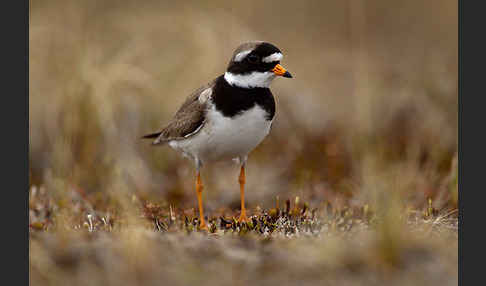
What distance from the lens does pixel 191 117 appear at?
666 cm

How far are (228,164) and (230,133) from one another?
4265mm

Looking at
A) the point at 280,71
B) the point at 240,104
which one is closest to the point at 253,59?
the point at 280,71

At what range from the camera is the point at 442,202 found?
25.7 ft

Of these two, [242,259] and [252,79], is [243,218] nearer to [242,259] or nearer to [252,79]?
[252,79]

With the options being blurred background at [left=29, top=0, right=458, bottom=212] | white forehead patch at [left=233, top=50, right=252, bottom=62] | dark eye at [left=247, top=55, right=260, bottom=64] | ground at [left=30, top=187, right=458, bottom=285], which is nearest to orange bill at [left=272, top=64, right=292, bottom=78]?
dark eye at [left=247, top=55, right=260, bottom=64]

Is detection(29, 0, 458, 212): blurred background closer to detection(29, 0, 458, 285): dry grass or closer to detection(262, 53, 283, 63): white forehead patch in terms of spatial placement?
detection(29, 0, 458, 285): dry grass

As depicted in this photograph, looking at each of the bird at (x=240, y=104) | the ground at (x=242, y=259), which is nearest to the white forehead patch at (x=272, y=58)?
the bird at (x=240, y=104)

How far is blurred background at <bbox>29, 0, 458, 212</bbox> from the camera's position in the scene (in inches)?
356

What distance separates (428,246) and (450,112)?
6356 mm

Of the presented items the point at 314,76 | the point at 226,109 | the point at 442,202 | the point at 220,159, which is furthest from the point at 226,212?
the point at 314,76

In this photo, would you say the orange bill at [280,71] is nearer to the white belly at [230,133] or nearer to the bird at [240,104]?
the bird at [240,104]

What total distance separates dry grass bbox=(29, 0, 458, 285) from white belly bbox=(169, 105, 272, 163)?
30.6 inches

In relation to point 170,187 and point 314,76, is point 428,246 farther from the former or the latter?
point 314,76

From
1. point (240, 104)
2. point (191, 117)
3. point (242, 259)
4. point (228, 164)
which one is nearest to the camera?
point (242, 259)
